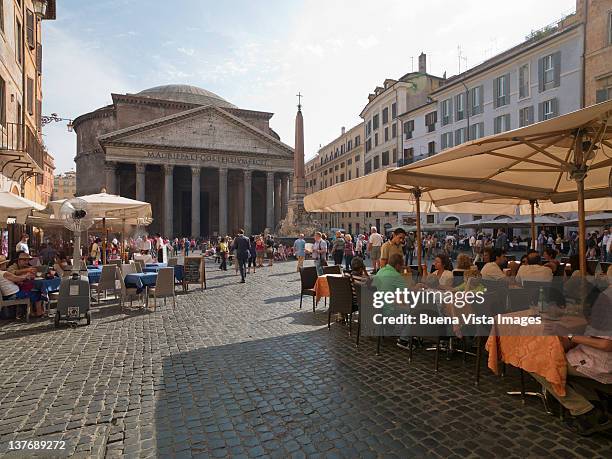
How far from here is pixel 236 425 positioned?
10.3 feet

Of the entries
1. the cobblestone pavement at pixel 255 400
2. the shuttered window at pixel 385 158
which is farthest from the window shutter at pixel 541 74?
the cobblestone pavement at pixel 255 400

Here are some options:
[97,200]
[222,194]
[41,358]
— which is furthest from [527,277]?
[222,194]

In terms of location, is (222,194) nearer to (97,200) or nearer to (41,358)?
(97,200)

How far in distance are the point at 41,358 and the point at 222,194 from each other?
32.5 meters

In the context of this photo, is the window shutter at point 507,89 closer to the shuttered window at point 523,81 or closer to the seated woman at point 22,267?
the shuttered window at point 523,81

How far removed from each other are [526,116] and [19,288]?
26.0 m

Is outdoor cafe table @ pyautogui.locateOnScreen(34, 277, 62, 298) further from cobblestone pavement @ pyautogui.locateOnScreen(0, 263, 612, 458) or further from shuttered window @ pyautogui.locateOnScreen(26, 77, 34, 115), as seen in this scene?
shuttered window @ pyautogui.locateOnScreen(26, 77, 34, 115)

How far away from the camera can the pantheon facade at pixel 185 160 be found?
34.4 meters

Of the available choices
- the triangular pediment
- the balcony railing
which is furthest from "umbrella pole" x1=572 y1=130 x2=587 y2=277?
the triangular pediment

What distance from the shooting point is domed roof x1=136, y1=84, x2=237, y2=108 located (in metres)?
47.6

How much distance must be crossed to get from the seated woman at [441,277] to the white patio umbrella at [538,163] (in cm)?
106

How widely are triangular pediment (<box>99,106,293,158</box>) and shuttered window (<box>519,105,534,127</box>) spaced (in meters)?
21.6

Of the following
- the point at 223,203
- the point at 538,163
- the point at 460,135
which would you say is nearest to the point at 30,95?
the point at 538,163

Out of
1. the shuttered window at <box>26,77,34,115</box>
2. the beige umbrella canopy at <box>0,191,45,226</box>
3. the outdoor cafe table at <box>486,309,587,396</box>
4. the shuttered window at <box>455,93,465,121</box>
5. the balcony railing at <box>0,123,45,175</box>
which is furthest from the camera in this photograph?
the shuttered window at <box>455,93,465,121</box>
